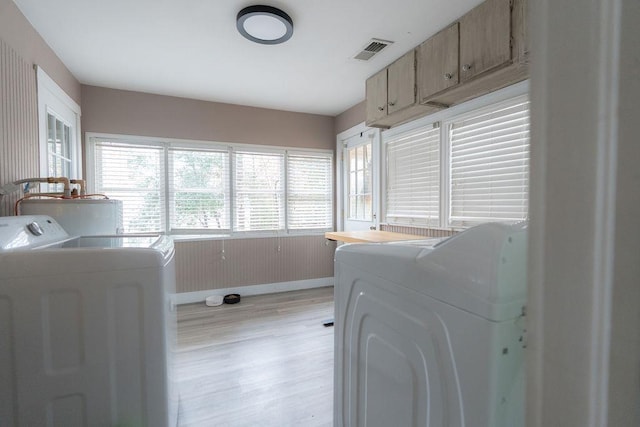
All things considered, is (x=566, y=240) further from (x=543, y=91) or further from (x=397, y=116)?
(x=397, y=116)

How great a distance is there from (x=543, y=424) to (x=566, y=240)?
221 mm

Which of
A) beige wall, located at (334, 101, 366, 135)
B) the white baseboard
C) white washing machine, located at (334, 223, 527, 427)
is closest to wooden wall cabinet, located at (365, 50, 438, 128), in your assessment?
beige wall, located at (334, 101, 366, 135)

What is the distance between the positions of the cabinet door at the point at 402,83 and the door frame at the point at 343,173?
0.58m

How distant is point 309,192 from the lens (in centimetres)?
409

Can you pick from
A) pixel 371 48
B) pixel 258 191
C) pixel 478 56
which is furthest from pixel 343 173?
pixel 478 56

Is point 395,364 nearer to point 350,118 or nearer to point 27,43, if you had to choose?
point 27,43

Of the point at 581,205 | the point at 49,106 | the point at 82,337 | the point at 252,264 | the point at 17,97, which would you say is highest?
the point at 49,106

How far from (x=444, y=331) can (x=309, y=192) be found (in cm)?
357

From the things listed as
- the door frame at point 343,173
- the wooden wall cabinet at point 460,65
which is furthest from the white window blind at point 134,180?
the wooden wall cabinet at point 460,65

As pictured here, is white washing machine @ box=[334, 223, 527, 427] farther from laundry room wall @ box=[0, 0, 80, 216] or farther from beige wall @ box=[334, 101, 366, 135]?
beige wall @ box=[334, 101, 366, 135]

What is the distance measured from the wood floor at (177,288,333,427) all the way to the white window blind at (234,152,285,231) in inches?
42.3

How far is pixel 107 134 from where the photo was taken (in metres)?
3.12

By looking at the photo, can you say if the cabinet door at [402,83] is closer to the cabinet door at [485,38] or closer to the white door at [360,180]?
the cabinet door at [485,38]

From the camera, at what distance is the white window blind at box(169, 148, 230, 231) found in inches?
135
